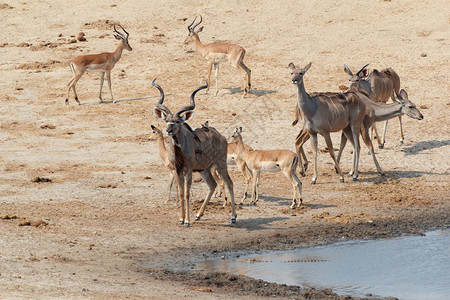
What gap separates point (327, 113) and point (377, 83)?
3.31 m

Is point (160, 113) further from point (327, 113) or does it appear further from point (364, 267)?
point (327, 113)

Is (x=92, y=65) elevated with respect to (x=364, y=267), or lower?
lower

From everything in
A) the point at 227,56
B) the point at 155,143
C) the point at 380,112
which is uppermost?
the point at 380,112

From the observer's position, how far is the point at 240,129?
44.3 ft

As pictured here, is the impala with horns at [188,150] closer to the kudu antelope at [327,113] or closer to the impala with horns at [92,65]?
the kudu antelope at [327,113]

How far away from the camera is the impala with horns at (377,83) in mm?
16016

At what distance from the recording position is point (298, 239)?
34.2ft

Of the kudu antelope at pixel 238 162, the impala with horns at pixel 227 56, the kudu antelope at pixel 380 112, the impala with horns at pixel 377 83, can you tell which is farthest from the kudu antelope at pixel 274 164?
the impala with horns at pixel 227 56

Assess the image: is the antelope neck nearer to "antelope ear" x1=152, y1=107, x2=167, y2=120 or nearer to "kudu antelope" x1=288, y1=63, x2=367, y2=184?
"kudu antelope" x1=288, y1=63, x2=367, y2=184

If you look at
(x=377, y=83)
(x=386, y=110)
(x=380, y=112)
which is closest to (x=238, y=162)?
(x=380, y=112)

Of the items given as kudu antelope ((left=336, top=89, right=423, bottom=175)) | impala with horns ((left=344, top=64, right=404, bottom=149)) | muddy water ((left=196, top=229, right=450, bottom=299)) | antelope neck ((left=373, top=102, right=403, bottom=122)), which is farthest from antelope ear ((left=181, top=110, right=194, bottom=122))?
impala with horns ((left=344, top=64, right=404, bottom=149))

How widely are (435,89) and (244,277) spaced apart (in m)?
11.2

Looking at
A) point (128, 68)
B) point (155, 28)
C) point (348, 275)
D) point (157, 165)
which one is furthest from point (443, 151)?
point (155, 28)

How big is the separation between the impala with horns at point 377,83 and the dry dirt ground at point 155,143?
77 cm
